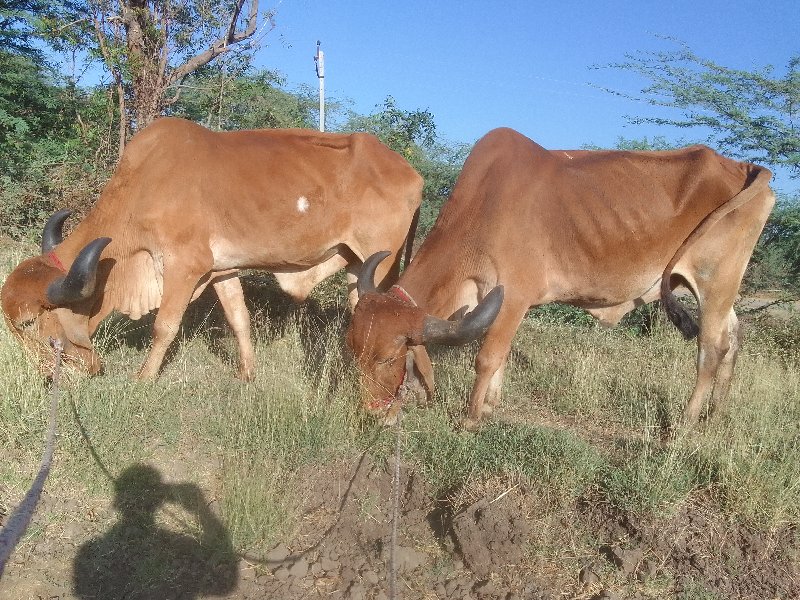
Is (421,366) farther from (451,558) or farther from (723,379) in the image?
(723,379)

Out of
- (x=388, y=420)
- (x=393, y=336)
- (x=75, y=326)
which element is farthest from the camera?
(x=75, y=326)

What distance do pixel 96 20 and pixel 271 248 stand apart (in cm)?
539

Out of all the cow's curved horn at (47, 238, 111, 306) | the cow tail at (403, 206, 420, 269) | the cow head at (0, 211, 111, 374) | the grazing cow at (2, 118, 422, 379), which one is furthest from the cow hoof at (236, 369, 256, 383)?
the cow tail at (403, 206, 420, 269)

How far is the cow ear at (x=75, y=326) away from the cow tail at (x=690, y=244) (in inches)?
168

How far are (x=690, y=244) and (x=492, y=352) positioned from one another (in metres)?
1.65

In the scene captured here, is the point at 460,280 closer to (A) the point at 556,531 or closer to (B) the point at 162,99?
(A) the point at 556,531

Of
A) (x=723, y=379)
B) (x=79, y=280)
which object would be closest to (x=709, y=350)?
(x=723, y=379)

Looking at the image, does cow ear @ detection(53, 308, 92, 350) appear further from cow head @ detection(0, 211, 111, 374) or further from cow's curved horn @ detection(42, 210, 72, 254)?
cow's curved horn @ detection(42, 210, 72, 254)

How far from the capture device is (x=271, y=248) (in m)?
5.94

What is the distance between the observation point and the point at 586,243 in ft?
16.5

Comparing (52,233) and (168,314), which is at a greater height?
(52,233)

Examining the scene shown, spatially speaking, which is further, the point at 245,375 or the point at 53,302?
the point at 245,375

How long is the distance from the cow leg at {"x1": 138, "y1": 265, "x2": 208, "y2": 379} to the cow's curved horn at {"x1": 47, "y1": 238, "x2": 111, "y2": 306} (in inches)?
22.3

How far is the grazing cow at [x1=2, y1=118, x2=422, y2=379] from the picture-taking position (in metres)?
5.33
